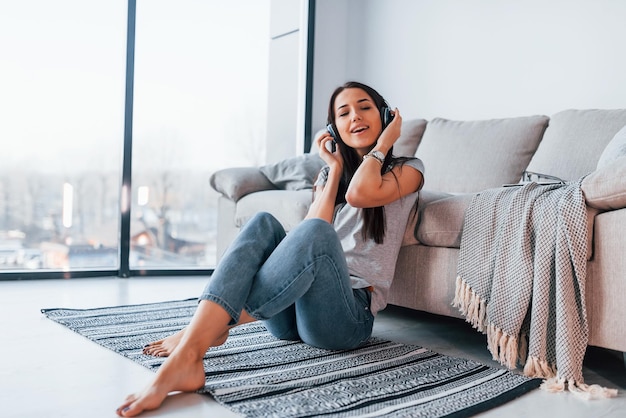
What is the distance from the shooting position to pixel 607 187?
1570 mm

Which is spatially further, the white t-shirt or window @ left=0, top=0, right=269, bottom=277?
window @ left=0, top=0, right=269, bottom=277

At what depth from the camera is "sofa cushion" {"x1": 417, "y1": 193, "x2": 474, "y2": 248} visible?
1.95 meters

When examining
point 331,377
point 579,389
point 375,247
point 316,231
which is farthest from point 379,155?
point 579,389

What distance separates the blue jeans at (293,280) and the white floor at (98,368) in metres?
0.26

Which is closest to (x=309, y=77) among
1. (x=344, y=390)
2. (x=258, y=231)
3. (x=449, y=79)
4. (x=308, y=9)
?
(x=308, y=9)

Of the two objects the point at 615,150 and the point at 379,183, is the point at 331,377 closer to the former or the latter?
the point at 379,183

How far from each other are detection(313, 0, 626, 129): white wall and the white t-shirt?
147cm

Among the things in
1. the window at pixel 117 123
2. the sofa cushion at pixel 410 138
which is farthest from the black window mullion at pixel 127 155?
the sofa cushion at pixel 410 138

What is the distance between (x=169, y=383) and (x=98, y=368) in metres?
0.41

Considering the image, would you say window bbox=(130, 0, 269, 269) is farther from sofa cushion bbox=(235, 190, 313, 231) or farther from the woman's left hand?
the woman's left hand

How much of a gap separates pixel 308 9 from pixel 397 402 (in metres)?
3.26

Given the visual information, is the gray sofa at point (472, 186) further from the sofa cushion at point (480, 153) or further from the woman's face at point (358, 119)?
the woman's face at point (358, 119)

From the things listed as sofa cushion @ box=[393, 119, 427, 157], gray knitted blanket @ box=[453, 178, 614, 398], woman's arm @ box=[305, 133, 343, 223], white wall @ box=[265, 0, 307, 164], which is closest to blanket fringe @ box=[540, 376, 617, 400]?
gray knitted blanket @ box=[453, 178, 614, 398]

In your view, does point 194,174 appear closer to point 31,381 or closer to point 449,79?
point 449,79
